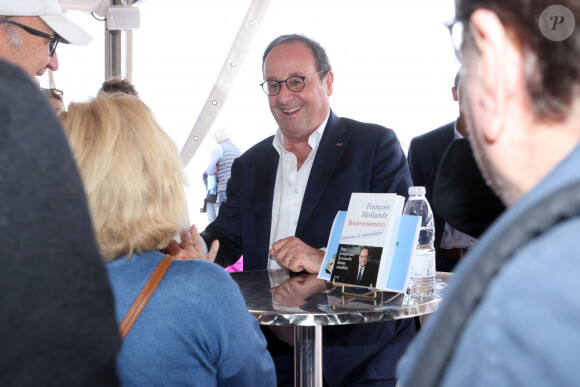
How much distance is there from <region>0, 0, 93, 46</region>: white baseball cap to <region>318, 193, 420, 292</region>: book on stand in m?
1.50

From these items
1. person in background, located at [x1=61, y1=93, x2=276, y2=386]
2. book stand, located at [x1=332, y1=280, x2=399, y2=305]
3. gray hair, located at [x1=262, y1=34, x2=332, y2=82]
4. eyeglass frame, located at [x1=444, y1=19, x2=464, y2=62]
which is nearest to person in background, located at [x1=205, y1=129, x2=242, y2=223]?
gray hair, located at [x1=262, y1=34, x2=332, y2=82]

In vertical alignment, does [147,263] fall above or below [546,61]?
below

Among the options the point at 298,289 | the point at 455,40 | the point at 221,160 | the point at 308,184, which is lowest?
the point at 221,160

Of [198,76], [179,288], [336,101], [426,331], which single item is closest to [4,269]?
[426,331]

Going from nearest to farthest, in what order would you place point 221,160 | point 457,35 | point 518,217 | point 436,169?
point 518,217, point 457,35, point 436,169, point 221,160

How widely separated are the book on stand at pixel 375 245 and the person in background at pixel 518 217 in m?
1.11

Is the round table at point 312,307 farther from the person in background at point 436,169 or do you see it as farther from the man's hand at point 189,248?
the person in background at point 436,169

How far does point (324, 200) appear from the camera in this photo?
2512 millimetres

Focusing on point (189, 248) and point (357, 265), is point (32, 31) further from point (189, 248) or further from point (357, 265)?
point (357, 265)

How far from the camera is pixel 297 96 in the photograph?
9.23 ft

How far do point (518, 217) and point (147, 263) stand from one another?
96 cm

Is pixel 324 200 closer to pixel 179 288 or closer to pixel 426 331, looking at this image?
pixel 179 288

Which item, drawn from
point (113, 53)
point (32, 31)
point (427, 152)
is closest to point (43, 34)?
point (32, 31)

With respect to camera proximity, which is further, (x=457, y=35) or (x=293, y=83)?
(x=293, y=83)
